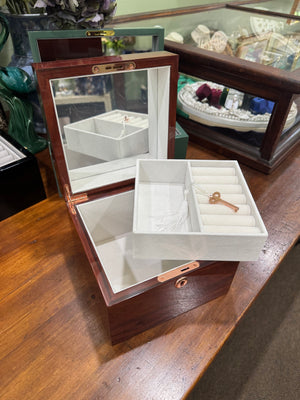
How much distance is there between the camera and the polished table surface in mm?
372

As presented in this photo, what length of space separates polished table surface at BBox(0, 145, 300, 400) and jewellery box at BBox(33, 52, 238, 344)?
0.10ft

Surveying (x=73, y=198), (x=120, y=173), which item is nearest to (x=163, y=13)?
(x=120, y=173)

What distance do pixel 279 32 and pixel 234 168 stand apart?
33.1 inches

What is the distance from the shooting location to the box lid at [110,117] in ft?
1.54

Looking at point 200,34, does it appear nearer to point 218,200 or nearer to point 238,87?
point 238,87

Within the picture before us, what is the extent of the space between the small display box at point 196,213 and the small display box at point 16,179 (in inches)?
9.4

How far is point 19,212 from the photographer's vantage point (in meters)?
0.62

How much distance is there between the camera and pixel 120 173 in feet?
2.01

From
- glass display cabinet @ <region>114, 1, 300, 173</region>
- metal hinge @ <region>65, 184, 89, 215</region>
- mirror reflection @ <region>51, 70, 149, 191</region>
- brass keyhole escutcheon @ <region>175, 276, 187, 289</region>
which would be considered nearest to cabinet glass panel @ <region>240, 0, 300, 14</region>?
glass display cabinet @ <region>114, 1, 300, 173</region>

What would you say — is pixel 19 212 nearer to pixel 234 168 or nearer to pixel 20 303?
pixel 20 303

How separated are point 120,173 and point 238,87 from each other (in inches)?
15.3

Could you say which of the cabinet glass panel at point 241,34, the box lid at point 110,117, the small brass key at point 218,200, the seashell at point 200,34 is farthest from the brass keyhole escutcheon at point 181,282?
the seashell at point 200,34

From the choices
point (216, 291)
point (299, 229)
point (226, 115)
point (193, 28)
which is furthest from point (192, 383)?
point (193, 28)

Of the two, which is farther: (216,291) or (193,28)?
(193,28)
